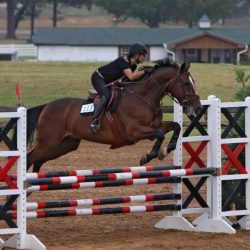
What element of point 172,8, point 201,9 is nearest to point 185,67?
point 201,9

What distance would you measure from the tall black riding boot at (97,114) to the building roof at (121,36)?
65.8 metres

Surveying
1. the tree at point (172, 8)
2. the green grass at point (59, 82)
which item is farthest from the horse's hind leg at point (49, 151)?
the tree at point (172, 8)

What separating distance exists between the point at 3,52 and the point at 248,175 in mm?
64255

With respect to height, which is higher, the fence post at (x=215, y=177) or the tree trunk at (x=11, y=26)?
the fence post at (x=215, y=177)

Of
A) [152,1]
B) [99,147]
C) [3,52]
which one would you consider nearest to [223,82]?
[99,147]

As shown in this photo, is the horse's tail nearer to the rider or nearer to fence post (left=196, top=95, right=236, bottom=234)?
the rider

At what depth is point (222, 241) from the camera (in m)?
12.0

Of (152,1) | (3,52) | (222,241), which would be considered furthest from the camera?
(152,1)

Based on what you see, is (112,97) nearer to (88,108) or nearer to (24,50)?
(88,108)

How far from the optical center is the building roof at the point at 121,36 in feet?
263

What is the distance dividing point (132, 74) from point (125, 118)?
595mm

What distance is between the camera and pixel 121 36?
3241 inches

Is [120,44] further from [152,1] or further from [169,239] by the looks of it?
[169,239]

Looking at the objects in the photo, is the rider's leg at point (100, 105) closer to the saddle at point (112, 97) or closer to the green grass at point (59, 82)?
the saddle at point (112, 97)
